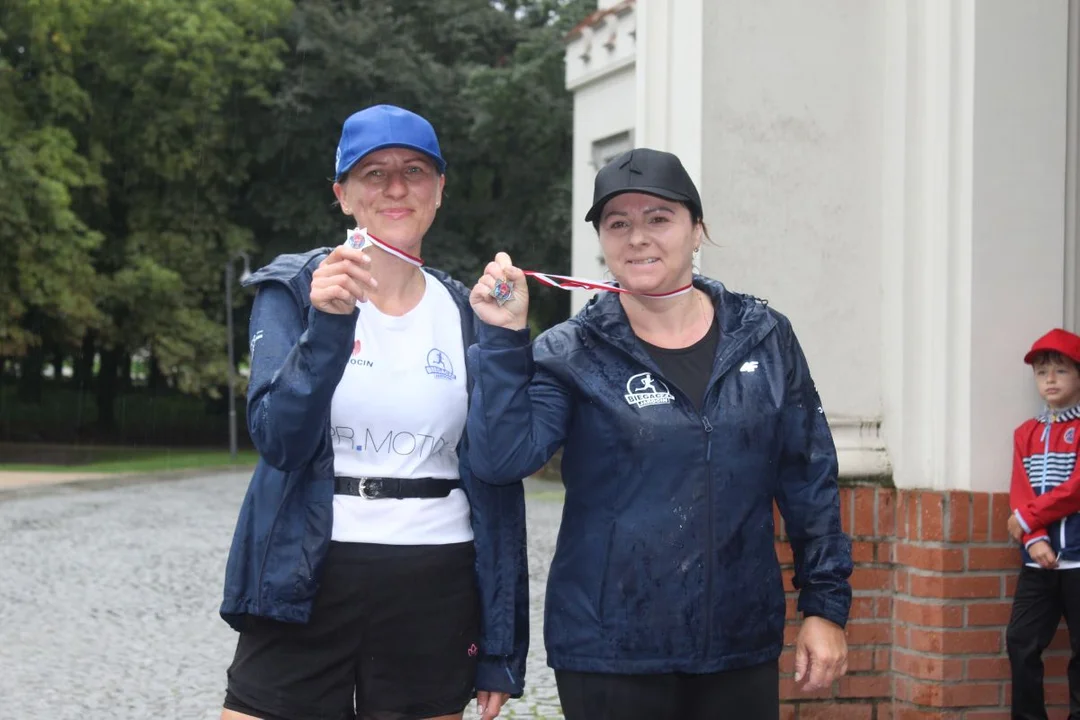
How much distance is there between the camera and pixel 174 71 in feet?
106

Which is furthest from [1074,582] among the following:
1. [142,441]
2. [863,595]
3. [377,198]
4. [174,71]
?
[142,441]

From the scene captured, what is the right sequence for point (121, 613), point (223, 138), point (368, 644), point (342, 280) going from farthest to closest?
1. point (223, 138)
2. point (121, 613)
3. point (368, 644)
4. point (342, 280)

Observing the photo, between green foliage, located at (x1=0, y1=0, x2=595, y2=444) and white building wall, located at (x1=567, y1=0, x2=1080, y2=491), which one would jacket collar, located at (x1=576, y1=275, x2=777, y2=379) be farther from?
green foliage, located at (x1=0, y1=0, x2=595, y2=444)

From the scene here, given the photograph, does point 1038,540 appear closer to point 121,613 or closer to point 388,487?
point 388,487

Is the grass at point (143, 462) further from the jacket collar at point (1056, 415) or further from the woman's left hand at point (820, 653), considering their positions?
the woman's left hand at point (820, 653)

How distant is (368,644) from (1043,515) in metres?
2.65

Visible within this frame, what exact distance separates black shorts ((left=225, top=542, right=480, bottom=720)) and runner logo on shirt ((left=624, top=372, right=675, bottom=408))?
1.57 feet

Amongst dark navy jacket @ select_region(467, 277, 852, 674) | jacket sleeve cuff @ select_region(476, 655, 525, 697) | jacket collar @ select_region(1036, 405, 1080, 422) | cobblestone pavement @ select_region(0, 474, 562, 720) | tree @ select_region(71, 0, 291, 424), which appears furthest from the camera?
tree @ select_region(71, 0, 291, 424)

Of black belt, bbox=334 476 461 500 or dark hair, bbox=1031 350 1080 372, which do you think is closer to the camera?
black belt, bbox=334 476 461 500

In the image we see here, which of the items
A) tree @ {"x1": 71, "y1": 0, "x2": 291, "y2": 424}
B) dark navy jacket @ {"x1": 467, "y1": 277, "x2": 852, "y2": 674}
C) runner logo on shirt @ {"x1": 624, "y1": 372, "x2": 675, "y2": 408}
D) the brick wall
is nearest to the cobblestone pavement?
the brick wall

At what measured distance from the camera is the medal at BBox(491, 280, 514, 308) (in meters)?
2.74

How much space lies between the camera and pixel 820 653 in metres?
2.98

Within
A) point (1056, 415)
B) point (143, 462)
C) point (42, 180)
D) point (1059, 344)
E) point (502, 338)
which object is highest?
point (42, 180)

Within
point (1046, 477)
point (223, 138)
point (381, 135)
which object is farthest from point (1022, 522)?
point (223, 138)
